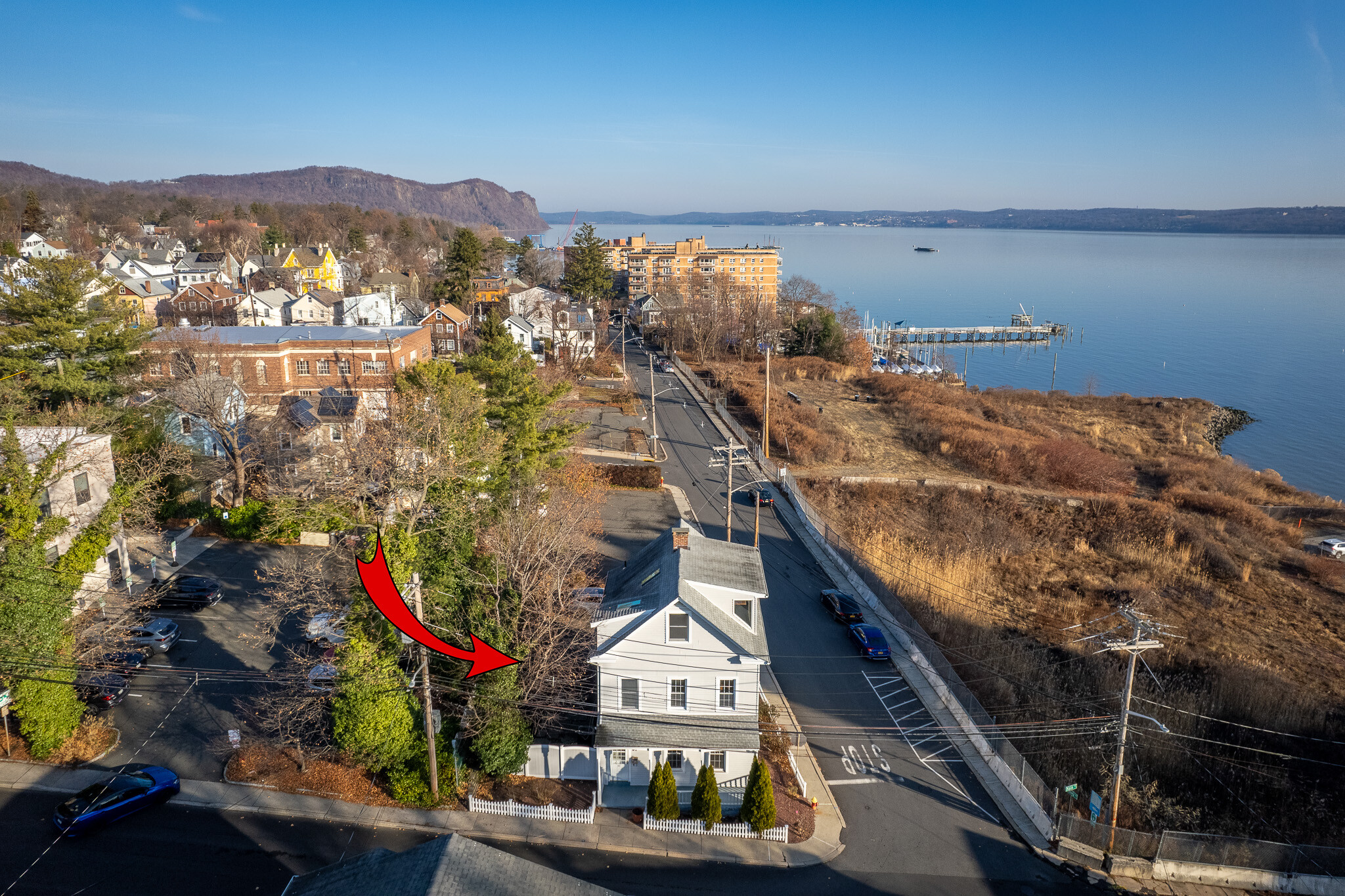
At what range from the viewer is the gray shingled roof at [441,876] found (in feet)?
36.8

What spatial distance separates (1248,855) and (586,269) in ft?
236

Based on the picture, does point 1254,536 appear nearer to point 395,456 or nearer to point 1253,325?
point 395,456

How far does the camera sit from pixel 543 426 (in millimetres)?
32500

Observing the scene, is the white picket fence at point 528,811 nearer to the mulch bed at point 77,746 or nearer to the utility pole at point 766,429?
the mulch bed at point 77,746

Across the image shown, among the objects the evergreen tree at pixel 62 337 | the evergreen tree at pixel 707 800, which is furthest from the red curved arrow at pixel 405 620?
the evergreen tree at pixel 62 337

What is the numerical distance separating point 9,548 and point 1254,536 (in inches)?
1850

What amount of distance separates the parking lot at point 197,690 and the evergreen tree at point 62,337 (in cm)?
1103

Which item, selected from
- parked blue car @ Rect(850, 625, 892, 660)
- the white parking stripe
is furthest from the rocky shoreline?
the white parking stripe

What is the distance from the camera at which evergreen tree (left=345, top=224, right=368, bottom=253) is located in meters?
121

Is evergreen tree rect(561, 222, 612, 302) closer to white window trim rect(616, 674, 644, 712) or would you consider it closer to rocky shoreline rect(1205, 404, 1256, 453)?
rocky shoreline rect(1205, 404, 1256, 453)

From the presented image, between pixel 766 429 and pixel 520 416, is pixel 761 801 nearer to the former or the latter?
pixel 520 416

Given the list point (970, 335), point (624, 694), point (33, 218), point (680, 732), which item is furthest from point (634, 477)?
point (33, 218)

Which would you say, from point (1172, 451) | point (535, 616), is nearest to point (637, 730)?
point (535, 616)

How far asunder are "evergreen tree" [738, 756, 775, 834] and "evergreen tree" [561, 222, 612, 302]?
219 feet
